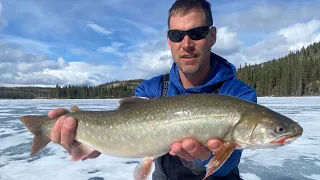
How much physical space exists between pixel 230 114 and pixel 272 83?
98808 mm

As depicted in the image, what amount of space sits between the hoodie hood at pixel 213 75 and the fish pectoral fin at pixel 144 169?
1130 millimetres

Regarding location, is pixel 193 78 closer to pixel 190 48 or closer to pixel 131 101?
pixel 190 48

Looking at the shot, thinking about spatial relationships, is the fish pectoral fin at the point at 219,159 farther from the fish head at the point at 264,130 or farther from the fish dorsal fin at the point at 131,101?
the fish dorsal fin at the point at 131,101

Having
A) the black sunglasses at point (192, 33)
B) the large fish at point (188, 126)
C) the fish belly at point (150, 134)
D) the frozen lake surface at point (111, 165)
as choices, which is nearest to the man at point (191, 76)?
the black sunglasses at point (192, 33)

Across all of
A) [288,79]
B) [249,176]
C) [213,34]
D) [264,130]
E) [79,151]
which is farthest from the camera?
[288,79]

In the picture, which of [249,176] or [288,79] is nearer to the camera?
[249,176]

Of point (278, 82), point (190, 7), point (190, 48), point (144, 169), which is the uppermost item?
point (278, 82)

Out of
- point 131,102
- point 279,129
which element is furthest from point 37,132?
point 279,129

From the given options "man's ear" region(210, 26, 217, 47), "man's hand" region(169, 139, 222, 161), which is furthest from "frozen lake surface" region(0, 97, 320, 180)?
"man's ear" region(210, 26, 217, 47)

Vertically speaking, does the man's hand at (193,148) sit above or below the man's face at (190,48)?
below

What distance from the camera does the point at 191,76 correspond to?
3809 millimetres

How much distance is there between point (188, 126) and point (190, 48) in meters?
1.16

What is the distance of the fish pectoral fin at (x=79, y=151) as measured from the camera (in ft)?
11.7

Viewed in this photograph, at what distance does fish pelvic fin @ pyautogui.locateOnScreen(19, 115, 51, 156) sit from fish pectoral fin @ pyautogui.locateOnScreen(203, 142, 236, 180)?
6.91 ft
